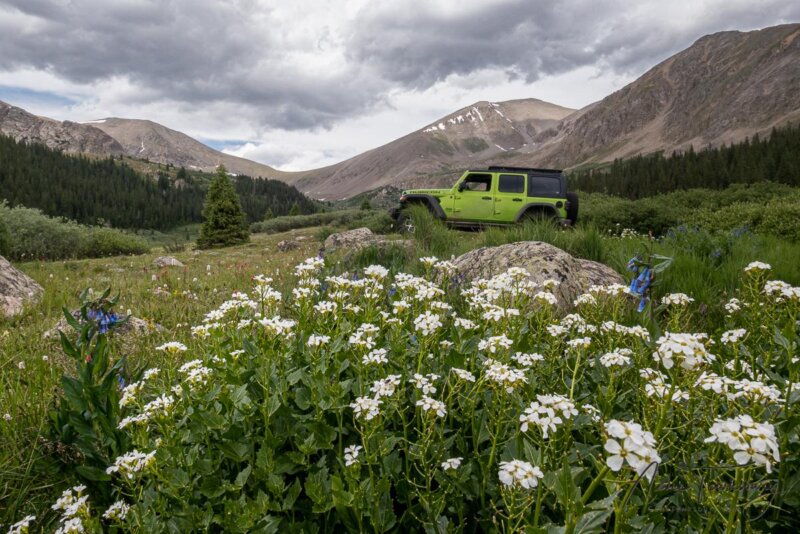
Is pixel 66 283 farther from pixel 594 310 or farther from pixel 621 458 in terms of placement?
pixel 621 458

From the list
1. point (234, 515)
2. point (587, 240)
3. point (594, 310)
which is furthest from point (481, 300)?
point (587, 240)

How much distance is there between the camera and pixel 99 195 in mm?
144750

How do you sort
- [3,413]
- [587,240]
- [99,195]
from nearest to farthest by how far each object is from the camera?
[3,413], [587,240], [99,195]

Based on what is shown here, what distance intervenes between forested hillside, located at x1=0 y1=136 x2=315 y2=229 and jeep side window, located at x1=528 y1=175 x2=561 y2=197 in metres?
140

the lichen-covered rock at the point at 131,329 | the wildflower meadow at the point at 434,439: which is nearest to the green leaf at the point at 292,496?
the wildflower meadow at the point at 434,439

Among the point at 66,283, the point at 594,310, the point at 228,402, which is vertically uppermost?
the point at 594,310

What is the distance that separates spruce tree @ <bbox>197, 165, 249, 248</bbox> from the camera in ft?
142

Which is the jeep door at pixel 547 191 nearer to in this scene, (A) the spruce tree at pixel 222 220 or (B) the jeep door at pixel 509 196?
(B) the jeep door at pixel 509 196

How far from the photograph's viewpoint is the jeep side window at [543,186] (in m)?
18.0

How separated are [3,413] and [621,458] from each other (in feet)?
→ 14.6

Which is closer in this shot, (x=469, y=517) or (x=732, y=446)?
(x=732, y=446)

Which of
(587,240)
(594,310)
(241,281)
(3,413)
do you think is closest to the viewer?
(3,413)

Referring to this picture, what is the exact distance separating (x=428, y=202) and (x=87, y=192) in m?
166

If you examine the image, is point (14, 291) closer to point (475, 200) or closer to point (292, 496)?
point (292, 496)
